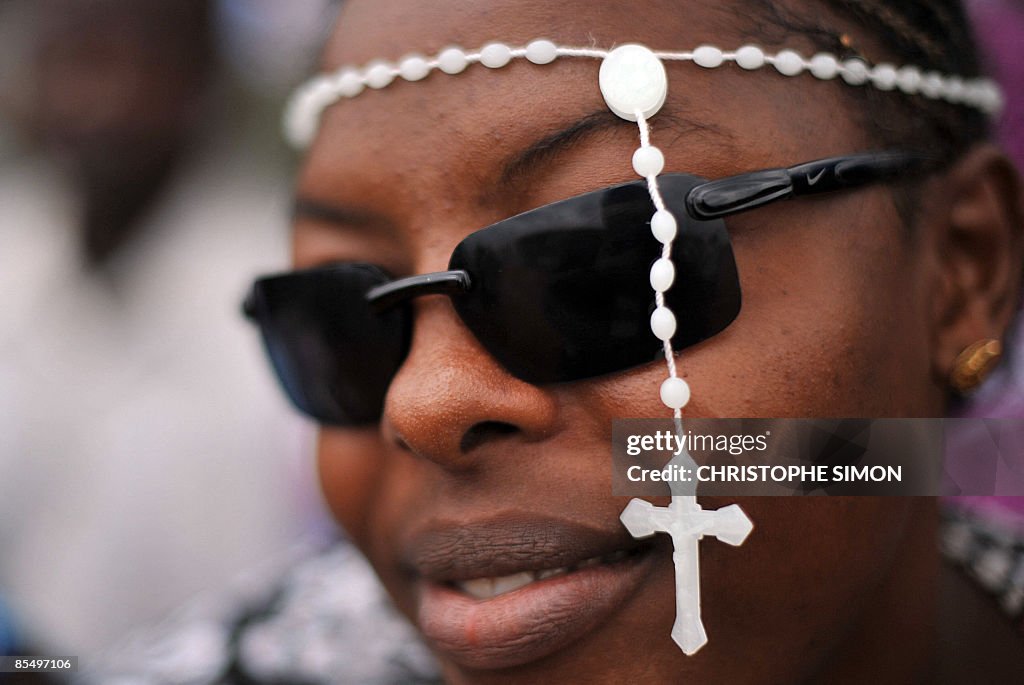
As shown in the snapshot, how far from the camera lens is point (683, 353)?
1.25 metres

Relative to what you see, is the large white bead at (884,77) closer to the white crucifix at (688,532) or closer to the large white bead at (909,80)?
the large white bead at (909,80)

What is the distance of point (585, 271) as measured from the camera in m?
1.24

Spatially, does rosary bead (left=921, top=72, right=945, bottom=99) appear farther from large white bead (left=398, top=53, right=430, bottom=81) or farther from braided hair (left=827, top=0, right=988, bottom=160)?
large white bead (left=398, top=53, right=430, bottom=81)

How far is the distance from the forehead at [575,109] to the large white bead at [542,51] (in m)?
0.01

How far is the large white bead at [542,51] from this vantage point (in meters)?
1.28

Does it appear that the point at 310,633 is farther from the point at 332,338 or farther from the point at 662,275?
the point at 662,275

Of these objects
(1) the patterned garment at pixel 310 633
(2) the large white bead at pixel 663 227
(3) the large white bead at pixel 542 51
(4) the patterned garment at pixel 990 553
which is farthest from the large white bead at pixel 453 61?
(4) the patterned garment at pixel 990 553

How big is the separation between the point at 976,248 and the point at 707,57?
58 centimetres

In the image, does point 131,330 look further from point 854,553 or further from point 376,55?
point 854,553

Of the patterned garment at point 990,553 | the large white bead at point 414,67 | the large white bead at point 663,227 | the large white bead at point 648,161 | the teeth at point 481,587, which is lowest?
the patterned garment at point 990,553

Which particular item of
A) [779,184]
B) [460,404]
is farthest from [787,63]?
[460,404]

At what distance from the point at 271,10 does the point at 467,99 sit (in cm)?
348

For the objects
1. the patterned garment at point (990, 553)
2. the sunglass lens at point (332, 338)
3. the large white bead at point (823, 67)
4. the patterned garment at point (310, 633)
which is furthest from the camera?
the patterned garment at point (310, 633)

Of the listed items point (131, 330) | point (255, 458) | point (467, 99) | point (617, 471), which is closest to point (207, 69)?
point (131, 330)
